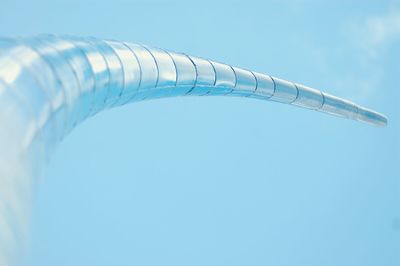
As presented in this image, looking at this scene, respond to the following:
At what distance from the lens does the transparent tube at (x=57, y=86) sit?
5.61 meters

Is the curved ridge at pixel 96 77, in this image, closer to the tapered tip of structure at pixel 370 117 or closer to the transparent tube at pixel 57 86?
the transparent tube at pixel 57 86

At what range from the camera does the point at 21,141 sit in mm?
5898

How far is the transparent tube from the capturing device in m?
5.61

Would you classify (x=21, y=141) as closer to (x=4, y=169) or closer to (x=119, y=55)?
(x=4, y=169)

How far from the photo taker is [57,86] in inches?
292

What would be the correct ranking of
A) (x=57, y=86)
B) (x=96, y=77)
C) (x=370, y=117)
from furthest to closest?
(x=370, y=117), (x=96, y=77), (x=57, y=86)

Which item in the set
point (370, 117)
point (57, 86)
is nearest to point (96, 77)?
point (57, 86)

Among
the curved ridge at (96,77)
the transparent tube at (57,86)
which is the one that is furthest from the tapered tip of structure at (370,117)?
the transparent tube at (57,86)

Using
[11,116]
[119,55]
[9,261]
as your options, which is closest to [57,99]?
[11,116]

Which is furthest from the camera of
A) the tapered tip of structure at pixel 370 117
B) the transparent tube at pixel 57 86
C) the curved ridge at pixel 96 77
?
the tapered tip of structure at pixel 370 117

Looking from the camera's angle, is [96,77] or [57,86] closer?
[57,86]

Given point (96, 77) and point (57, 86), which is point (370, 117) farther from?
point (57, 86)

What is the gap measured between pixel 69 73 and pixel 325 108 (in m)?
20.8

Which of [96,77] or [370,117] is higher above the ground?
[370,117]
